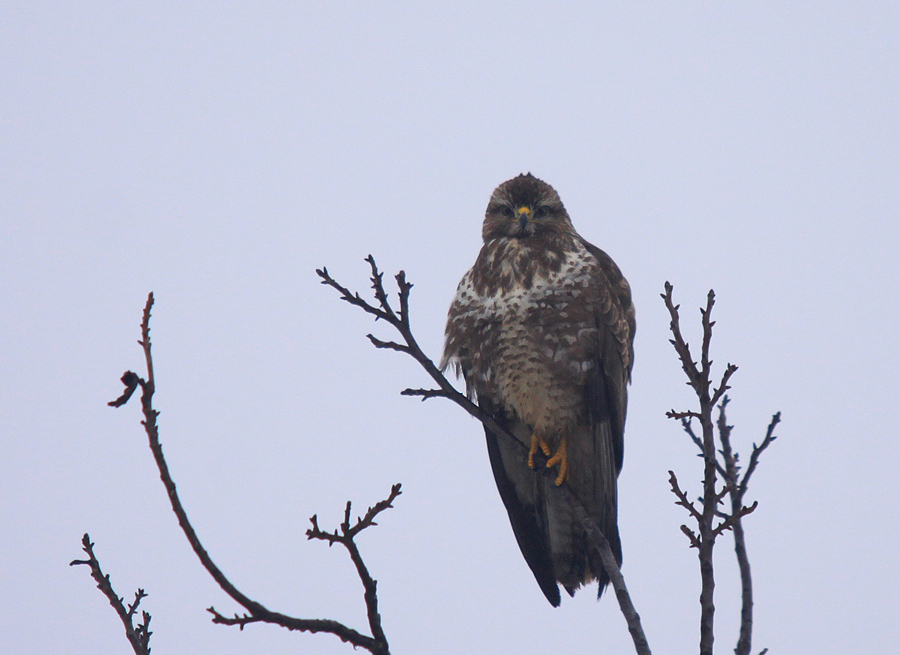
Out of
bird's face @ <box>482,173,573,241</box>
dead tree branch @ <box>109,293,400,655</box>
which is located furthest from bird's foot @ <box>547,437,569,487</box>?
dead tree branch @ <box>109,293,400,655</box>

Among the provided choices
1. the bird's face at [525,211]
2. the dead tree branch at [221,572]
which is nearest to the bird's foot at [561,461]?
the bird's face at [525,211]

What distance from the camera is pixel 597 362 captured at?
461cm

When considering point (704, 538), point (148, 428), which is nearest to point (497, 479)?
point (704, 538)

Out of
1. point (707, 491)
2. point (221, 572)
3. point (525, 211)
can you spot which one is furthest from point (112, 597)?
point (525, 211)

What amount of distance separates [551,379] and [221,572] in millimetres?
2826

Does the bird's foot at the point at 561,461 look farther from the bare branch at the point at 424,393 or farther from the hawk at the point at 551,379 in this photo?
the bare branch at the point at 424,393

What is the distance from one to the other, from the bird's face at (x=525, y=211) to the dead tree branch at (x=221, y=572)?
10.2ft

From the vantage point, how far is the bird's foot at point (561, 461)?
4.58 meters

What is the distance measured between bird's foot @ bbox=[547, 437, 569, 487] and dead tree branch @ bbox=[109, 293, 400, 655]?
2426 millimetres

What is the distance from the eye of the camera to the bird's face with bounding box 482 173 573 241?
5148 millimetres

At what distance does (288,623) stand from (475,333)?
2757 millimetres

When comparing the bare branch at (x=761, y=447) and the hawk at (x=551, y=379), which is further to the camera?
the hawk at (x=551, y=379)

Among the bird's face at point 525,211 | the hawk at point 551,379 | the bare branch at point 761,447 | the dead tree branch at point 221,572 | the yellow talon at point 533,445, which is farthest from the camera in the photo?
the bird's face at point 525,211

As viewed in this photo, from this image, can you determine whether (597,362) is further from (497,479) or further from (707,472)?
(707,472)
